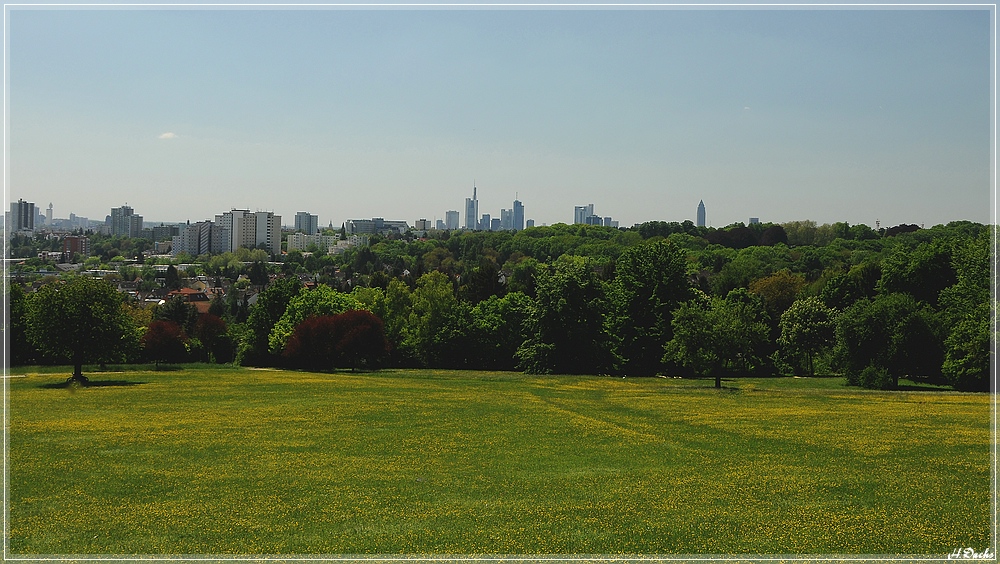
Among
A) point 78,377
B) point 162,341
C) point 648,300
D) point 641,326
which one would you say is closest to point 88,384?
point 78,377

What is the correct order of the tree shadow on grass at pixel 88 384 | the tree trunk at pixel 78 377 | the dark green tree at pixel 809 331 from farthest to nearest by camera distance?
the dark green tree at pixel 809 331 < the tree trunk at pixel 78 377 < the tree shadow on grass at pixel 88 384

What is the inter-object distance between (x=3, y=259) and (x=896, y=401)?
43.9 meters

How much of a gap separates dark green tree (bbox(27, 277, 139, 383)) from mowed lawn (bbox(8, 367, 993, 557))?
11609mm

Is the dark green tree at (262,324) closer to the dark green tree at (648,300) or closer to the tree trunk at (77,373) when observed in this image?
the tree trunk at (77,373)

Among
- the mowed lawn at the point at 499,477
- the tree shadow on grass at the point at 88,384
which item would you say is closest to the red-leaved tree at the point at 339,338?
the tree shadow on grass at the point at 88,384

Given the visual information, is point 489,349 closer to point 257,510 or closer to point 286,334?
point 286,334

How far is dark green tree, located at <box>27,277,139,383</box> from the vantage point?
1911 inches

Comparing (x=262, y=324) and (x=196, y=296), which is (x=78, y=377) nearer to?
(x=262, y=324)

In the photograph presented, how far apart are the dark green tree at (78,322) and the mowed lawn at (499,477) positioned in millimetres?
11609

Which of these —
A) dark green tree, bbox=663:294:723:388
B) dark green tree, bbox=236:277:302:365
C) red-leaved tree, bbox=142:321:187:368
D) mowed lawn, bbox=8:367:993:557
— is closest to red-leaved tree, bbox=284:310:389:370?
dark green tree, bbox=236:277:302:365

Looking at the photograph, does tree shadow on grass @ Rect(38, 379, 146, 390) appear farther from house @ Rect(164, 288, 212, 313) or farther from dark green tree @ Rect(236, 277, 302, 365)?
Result: house @ Rect(164, 288, 212, 313)

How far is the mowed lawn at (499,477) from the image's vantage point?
15555mm

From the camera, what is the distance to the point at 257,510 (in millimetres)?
17703

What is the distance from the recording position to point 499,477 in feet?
68.9
